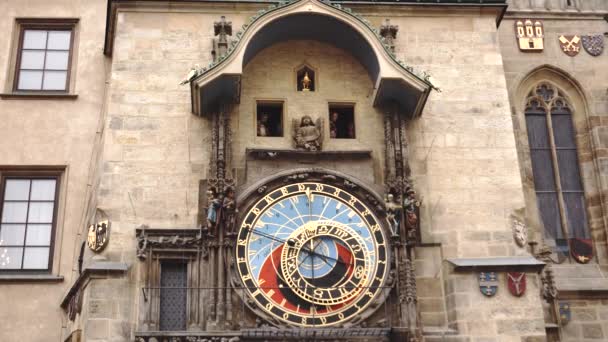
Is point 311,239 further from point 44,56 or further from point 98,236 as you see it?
point 44,56

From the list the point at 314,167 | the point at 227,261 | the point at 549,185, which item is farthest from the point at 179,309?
the point at 549,185

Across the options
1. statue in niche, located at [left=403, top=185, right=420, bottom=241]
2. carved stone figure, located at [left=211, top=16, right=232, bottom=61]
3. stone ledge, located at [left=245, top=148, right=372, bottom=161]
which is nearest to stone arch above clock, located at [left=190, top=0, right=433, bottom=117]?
carved stone figure, located at [left=211, top=16, right=232, bottom=61]

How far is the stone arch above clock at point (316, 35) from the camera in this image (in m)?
13.3

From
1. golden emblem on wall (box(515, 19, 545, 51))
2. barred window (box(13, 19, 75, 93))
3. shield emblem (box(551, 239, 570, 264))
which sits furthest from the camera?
golden emblem on wall (box(515, 19, 545, 51))

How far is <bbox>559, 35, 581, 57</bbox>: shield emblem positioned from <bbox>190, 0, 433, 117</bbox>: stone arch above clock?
162 inches

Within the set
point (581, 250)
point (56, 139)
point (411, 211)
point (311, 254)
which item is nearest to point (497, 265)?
point (411, 211)

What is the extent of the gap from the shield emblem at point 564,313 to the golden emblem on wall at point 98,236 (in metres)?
7.13

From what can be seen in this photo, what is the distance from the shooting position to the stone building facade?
41.5ft

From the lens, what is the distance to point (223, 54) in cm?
1384

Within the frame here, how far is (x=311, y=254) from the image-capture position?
12.9 metres

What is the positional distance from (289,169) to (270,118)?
118 cm

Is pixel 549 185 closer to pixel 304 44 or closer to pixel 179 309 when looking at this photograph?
pixel 304 44

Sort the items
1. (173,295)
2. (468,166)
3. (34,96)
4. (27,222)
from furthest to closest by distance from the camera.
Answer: (34,96)
(27,222)
(468,166)
(173,295)

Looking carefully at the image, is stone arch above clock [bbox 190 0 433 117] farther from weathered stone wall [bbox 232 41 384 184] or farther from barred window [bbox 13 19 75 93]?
barred window [bbox 13 19 75 93]
